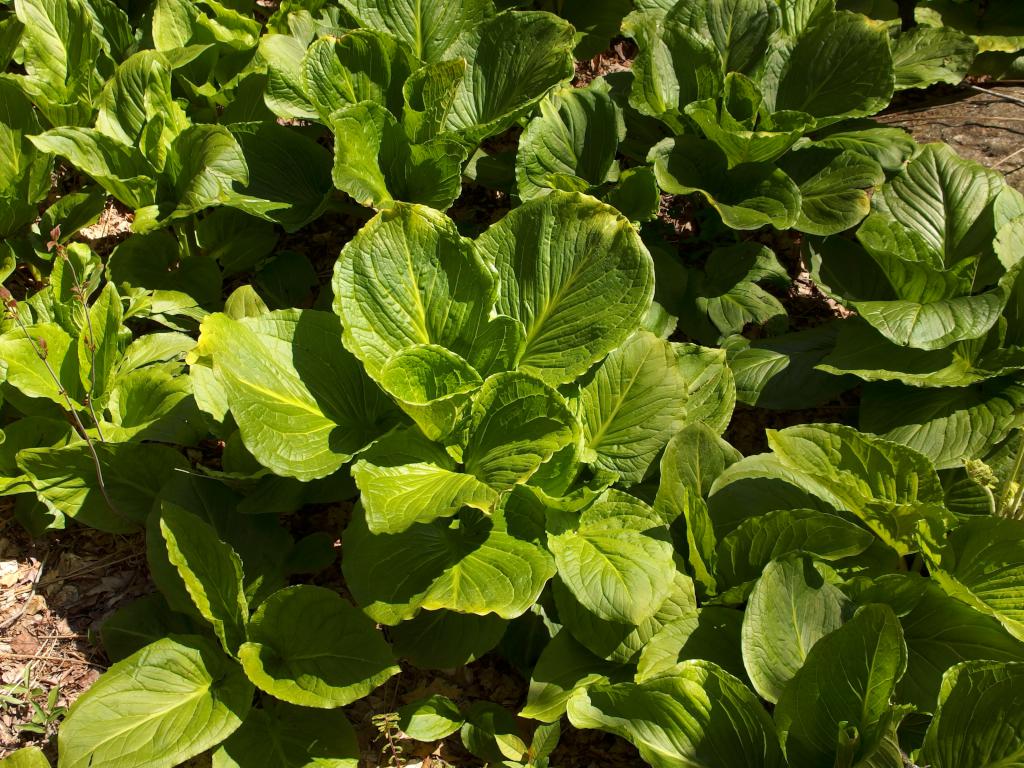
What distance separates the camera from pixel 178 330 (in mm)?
3508

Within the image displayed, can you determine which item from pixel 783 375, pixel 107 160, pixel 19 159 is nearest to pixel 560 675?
pixel 783 375

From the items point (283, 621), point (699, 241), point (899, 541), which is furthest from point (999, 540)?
point (283, 621)

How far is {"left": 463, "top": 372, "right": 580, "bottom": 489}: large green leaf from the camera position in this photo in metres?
2.53

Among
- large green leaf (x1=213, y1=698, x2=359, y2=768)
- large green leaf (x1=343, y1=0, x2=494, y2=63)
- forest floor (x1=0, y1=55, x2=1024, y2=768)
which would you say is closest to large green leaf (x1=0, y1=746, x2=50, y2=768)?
forest floor (x1=0, y1=55, x2=1024, y2=768)

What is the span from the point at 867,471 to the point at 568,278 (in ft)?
3.44

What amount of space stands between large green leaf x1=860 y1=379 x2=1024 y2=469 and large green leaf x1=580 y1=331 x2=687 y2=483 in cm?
78

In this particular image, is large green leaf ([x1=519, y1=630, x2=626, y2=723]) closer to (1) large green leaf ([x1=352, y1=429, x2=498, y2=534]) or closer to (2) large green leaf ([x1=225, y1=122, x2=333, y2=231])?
(1) large green leaf ([x1=352, y1=429, x2=498, y2=534])

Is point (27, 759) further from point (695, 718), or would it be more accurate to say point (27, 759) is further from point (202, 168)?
point (202, 168)

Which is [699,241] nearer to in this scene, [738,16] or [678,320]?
[678,320]

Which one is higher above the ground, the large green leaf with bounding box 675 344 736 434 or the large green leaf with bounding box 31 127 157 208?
the large green leaf with bounding box 31 127 157 208

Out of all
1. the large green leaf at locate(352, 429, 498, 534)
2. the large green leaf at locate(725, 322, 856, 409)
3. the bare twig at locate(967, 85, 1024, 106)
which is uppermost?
the bare twig at locate(967, 85, 1024, 106)

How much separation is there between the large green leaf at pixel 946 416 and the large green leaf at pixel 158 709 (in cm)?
220

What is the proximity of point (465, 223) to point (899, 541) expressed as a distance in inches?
77.7

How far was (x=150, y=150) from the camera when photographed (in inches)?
138
